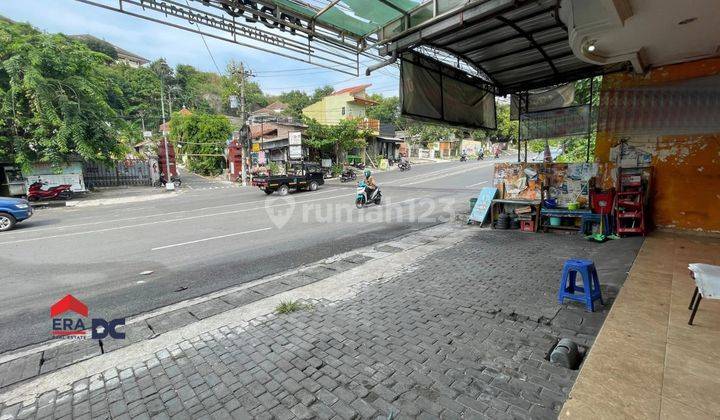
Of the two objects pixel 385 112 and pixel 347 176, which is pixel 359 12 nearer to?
pixel 347 176

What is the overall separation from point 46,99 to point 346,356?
21.8m

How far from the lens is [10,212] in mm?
10195

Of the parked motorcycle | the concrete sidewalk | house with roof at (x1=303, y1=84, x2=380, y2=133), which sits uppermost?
house with roof at (x1=303, y1=84, x2=380, y2=133)

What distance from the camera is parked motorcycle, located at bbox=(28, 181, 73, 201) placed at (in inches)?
658

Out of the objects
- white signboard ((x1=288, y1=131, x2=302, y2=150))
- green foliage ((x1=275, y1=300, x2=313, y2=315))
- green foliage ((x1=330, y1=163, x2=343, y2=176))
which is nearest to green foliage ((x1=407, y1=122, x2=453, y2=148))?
green foliage ((x1=330, y1=163, x2=343, y2=176))

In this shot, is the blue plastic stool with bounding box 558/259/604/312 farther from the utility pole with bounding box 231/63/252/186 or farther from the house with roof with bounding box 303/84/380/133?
the house with roof with bounding box 303/84/380/133

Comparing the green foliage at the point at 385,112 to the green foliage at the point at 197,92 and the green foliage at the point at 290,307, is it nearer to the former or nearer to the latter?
the green foliage at the point at 197,92

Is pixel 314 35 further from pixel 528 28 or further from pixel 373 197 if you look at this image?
pixel 373 197

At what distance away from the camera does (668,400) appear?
2281 mm

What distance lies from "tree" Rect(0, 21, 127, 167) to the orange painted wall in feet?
77.5

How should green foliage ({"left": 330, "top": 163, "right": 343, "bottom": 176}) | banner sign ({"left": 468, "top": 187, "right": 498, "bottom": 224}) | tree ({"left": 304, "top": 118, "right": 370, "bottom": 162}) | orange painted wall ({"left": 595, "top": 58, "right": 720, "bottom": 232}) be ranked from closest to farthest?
orange painted wall ({"left": 595, "top": 58, "right": 720, "bottom": 232}), banner sign ({"left": 468, "top": 187, "right": 498, "bottom": 224}), tree ({"left": 304, "top": 118, "right": 370, "bottom": 162}), green foliage ({"left": 330, "top": 163, "right": 343, "bottom": 176})

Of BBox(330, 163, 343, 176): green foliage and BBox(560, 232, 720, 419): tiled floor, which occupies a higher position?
BBox(330, 163, 343, 176): green foliage

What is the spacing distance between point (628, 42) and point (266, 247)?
7807 mm

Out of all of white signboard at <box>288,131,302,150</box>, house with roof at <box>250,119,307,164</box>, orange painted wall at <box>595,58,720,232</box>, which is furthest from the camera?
house with roof at <box>250,119,307,164</box>
